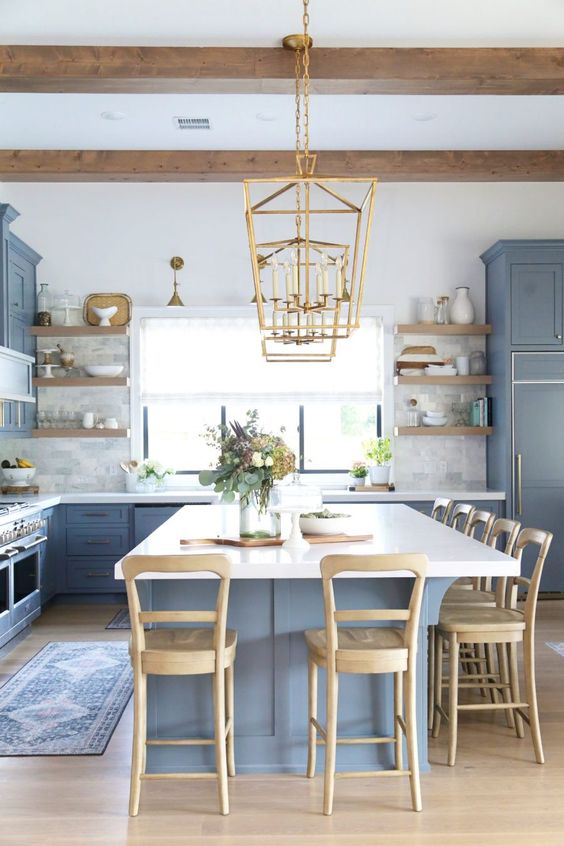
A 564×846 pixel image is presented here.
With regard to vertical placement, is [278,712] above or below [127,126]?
below

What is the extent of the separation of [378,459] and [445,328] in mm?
1238

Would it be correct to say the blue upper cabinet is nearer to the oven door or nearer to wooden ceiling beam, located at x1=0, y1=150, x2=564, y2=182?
wooden ceiling beam, located at x1=0, y1=150, x2=564, y2=182

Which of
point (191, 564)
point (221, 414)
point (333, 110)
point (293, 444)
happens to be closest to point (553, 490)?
point (293, 444)

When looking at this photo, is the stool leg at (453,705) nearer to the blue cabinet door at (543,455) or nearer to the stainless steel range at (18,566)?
the stainless steel range at (18,566)

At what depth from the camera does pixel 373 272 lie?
747 centimetres

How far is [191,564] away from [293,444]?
465 cm

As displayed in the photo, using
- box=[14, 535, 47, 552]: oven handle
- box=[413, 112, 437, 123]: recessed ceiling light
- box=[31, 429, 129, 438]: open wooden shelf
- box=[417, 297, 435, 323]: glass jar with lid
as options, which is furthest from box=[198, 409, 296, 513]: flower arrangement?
box=[417, 297, 435, 323]: glass jar with lid

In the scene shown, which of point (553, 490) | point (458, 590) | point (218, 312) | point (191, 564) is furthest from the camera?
point (218, 312)

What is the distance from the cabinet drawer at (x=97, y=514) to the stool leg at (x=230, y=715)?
353 cm

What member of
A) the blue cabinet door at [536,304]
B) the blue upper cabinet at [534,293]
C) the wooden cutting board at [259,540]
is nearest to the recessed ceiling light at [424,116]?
the blue upper cabinet at [534,293]

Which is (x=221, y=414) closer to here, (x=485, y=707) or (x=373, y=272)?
(x=373, y=272)

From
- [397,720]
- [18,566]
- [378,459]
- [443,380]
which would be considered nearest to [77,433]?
[18,566]

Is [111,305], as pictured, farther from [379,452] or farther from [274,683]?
[274,683]

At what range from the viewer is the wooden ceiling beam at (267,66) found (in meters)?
4.89
